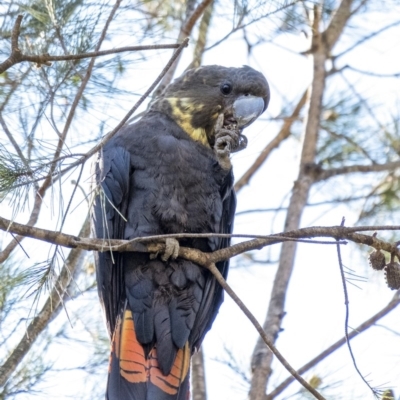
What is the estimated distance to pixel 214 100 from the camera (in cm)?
336

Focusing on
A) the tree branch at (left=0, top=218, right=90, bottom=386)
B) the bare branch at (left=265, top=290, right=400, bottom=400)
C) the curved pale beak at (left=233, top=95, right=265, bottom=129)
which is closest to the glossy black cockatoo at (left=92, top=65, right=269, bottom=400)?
the curved pale beak at (left=233, top=95, right=265, bottom=129)

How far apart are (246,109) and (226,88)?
0.46 feet

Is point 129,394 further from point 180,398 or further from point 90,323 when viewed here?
point 90,323

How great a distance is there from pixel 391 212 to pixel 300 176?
667mm

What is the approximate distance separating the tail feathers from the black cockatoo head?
85 cm

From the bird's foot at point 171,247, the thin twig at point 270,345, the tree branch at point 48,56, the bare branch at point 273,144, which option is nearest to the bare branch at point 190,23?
the bare branch at point 273,144

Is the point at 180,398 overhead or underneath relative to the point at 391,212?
underneath

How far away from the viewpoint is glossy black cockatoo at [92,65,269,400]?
2.86 metres

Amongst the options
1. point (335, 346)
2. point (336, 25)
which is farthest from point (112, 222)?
point (336, 25)

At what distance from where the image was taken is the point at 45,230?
2.22 m

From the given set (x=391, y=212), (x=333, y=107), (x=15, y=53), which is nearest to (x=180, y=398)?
(x=15, y=53)

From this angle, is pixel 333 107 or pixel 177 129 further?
pixel 333 107

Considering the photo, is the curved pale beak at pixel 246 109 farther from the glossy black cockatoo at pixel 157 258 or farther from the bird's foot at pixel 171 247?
the bird's foot at pixel 171 247

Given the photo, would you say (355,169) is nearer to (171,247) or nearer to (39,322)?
(171,247)
